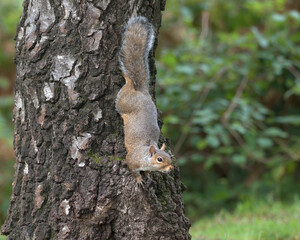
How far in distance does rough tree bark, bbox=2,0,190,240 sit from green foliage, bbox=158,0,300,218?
2315 millimetres

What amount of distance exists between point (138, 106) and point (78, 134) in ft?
1.32

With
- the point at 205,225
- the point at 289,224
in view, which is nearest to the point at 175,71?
the point at 205,225

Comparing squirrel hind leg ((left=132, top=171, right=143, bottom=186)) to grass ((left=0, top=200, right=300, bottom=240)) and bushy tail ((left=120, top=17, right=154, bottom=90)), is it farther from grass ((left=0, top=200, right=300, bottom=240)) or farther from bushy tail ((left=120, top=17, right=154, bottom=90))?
grass ((left=0, top=200, right=300, bottom=240))

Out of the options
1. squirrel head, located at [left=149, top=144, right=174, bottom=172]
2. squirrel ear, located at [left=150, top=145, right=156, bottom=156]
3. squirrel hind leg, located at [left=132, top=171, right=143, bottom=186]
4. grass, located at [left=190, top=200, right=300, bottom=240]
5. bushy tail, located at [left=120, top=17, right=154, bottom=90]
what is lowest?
grass, located at [left=190, top=200, right=300, bottom=240]

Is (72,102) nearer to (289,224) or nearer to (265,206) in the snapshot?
(289,224)

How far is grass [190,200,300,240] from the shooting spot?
11.2ft

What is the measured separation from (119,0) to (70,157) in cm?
86

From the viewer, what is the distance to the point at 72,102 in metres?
2.38

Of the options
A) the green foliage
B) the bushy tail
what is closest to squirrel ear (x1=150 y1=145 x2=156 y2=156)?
the bushy tail

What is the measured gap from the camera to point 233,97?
5.29 m

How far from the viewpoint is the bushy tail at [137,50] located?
2461 millimetres

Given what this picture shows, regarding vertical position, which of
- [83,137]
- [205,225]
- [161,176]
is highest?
[83,137]

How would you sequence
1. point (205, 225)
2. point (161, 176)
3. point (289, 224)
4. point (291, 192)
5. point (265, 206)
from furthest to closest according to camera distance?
point (291, 192)
point (265, 206)
point (205, 225)
point (289, 224)
point (161, 176)

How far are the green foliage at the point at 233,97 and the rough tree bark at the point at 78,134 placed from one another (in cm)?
232
